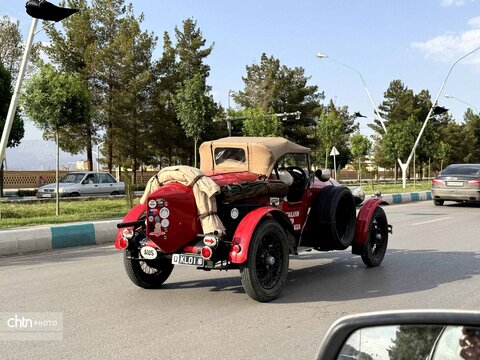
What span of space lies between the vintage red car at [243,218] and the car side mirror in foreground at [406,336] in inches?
159

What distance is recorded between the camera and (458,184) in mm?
19578

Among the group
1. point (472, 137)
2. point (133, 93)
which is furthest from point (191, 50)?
point (472, 137)

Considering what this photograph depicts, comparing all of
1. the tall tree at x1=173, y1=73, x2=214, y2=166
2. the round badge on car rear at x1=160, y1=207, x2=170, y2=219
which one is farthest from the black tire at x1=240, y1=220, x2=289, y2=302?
the tall tree at x1=173, y1=73, x2=214, y2=166

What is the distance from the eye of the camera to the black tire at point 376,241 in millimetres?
7752

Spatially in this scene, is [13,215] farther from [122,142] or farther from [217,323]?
[122,142]

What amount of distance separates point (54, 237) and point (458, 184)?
14.8 m

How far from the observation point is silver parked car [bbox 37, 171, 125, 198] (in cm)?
2605

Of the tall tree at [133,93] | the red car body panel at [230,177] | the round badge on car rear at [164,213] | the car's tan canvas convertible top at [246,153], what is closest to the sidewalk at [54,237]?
the car's tan canvas convertible top at [246,153]

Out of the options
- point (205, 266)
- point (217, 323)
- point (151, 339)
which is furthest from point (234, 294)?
point (151, 339)

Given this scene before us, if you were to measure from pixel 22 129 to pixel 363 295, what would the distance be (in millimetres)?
27505

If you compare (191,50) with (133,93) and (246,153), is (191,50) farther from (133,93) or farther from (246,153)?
(246,153)

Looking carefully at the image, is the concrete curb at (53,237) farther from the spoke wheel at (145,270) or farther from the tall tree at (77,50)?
the tall tree at (77,50)

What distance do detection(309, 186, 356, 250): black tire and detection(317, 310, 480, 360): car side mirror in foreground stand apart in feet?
18.2

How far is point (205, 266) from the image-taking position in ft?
18.7
